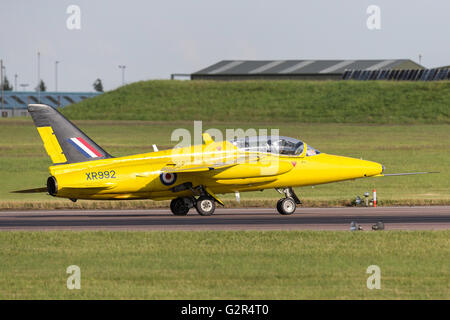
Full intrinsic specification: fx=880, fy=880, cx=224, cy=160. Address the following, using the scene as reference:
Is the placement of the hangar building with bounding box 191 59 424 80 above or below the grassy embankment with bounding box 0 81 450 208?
above

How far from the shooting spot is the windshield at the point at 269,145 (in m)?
31.9

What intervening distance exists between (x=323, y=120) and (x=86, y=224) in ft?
252

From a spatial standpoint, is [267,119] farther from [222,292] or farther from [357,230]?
[222,292]

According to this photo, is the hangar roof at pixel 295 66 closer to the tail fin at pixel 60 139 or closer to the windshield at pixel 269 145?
the windshield at pixel 269 145

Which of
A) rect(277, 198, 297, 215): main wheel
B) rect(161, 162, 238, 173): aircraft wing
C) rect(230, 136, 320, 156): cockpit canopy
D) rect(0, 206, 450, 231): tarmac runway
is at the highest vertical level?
rect(230, 136, 320, 156): cockpit canopy

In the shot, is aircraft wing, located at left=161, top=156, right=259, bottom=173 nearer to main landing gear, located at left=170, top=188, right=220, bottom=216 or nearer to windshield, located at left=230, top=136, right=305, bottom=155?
windshield, located at left=230, top=136, right=305, bottom=155

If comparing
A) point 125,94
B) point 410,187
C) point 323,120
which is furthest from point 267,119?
point 410,187

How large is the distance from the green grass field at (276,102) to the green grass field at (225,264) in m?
79.6

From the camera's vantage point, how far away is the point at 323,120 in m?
103

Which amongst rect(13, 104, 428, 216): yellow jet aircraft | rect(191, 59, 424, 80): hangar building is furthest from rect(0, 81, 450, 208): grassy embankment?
rect(191, 59, 424, 80): hangar building

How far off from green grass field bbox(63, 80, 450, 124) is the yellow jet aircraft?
228 ft

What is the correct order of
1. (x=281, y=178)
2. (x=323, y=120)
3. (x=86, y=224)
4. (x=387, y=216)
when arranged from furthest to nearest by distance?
(x=323, y=120)
(x=281, y=178)
(x=387, y=216)
(x=86, y=224)

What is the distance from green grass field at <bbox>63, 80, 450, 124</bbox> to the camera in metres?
105

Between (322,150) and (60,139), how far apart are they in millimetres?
42092
